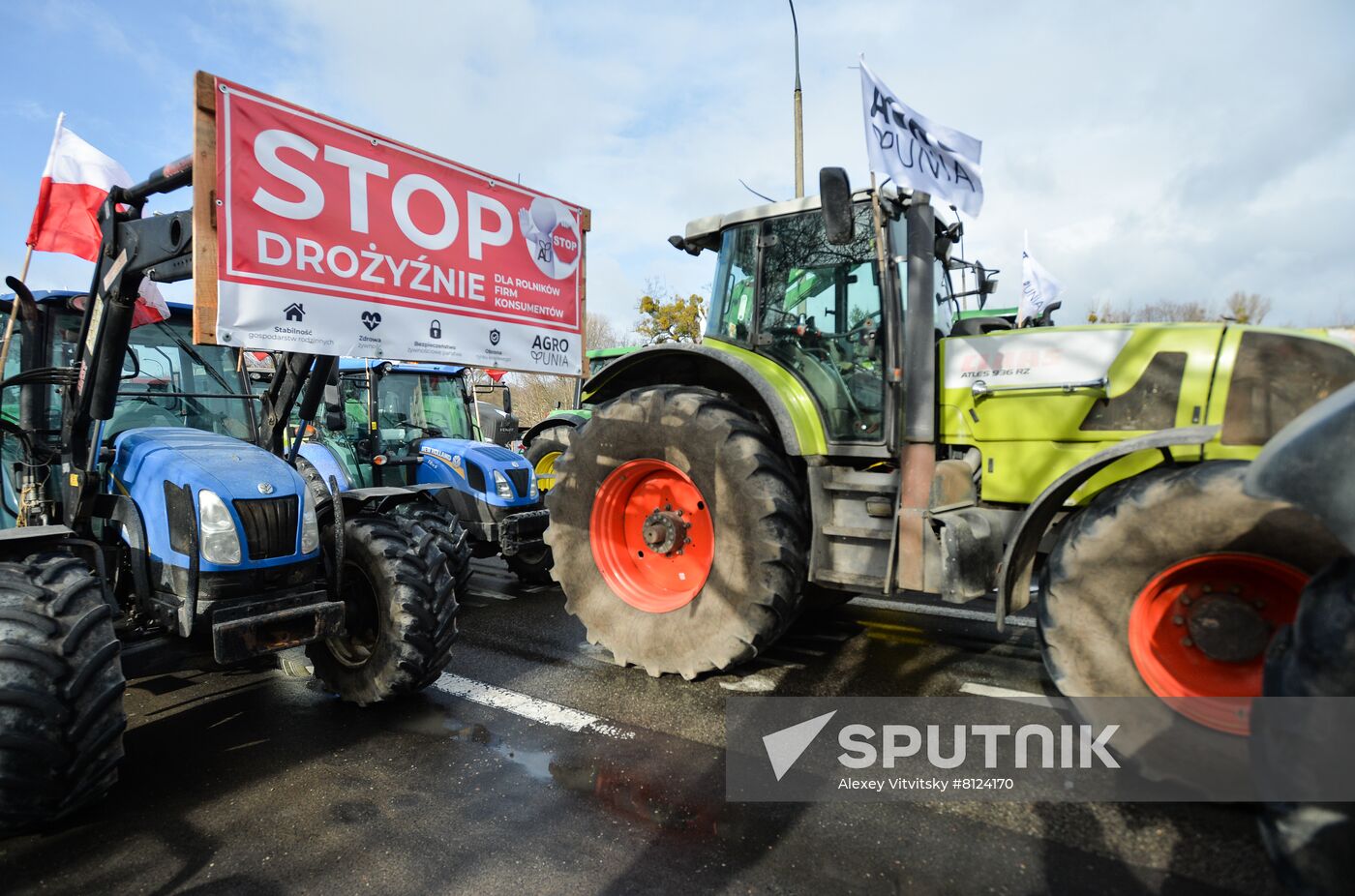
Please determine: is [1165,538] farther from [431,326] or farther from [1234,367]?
[431,326]

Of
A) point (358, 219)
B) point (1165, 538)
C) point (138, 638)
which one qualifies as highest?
point (358, 219)

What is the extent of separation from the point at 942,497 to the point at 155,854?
11.6 feet

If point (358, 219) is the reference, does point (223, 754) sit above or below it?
below

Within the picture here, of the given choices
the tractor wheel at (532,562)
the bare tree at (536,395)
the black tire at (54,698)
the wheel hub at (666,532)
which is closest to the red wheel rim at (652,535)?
the wheel hub at (666,532)

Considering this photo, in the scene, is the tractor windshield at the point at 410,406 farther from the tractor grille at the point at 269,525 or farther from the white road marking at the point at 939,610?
the white road marking at the point at 939,610

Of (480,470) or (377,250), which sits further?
(480,470)

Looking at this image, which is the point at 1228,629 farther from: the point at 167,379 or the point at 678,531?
the point at 167,379

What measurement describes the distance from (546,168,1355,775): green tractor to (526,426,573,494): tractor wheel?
2.87 metres

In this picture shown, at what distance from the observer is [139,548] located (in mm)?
3467

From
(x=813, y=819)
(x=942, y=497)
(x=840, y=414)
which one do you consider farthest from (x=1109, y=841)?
(x=840, y=414)

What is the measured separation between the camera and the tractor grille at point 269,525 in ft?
A: 10.9

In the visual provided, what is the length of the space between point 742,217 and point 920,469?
1.93 m

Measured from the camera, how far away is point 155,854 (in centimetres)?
259
